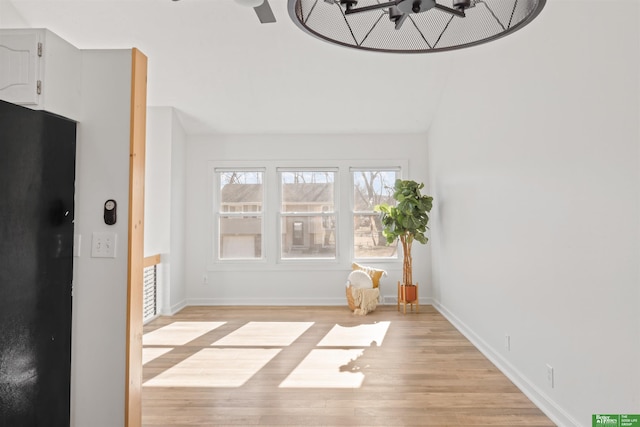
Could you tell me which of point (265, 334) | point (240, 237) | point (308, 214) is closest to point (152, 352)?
point (265, 334)

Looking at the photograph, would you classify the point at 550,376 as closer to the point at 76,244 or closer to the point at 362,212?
the point at 76,244

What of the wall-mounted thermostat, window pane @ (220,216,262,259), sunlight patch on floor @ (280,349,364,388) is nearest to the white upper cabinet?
the wall-mounted thermostat

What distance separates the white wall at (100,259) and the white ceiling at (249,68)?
7.17 ft

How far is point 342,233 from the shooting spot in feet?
18.2

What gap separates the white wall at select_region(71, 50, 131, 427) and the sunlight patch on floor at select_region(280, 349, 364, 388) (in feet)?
4.12

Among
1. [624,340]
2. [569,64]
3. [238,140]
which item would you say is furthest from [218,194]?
[624,340]

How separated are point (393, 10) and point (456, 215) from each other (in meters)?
3.40

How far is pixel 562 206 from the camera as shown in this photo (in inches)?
84.2

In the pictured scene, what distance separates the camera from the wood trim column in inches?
70.9

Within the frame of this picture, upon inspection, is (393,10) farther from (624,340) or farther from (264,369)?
(264,369)

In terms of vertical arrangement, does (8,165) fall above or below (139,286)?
above

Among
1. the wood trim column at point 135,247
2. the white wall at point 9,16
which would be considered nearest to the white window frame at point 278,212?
the white wall at point 9,16

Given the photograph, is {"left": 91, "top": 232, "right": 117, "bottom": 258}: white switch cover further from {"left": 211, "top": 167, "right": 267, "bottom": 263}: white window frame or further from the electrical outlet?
{"left": 211, "top": 167, "right": 267, "bottom": 263}: white window frame

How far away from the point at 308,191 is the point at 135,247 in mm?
3919
